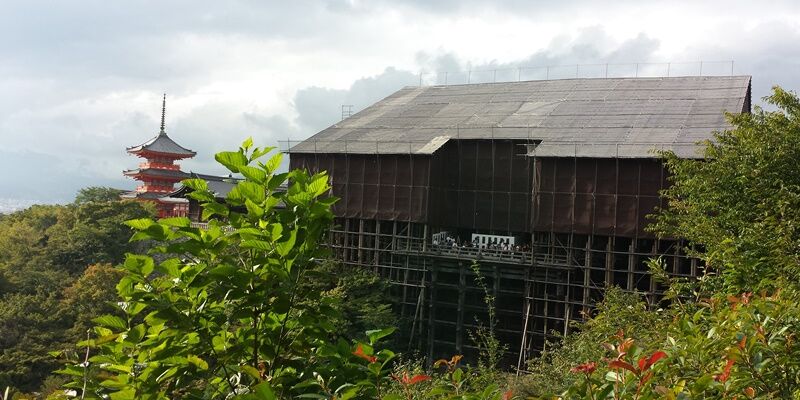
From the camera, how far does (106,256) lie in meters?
28.5

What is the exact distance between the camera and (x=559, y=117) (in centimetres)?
2586

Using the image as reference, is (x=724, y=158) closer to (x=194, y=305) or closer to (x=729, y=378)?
(x=729, y=378)

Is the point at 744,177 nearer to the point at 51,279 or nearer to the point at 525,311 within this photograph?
the point at 525,311

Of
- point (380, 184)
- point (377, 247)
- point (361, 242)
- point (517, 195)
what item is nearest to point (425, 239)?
point (377, 247)

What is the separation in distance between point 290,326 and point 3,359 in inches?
805

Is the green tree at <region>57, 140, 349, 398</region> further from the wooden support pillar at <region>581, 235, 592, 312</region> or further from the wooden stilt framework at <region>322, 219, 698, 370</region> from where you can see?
the wooden support pillar at <region>581, 235, 592, 312</region>

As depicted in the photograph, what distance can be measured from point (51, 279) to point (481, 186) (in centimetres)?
1731

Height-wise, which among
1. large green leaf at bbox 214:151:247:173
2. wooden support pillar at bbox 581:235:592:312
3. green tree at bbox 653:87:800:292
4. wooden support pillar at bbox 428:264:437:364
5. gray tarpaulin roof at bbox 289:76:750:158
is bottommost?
wooden support pillar at bbox 428:264:437:364

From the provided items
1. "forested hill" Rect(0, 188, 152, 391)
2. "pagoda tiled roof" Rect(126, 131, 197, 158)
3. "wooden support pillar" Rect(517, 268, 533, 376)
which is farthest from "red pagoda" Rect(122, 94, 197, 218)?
"wooden support pillar" Rect(517, 268, 533, 376)

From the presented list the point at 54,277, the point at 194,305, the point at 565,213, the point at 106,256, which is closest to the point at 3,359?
the point at 54,277

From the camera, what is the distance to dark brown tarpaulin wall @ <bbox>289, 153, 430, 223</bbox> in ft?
81.9

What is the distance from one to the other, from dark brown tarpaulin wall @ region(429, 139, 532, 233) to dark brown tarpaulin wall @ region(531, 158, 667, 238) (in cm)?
223

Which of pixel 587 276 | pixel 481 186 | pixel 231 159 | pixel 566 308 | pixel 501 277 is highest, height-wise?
pixel 481 186

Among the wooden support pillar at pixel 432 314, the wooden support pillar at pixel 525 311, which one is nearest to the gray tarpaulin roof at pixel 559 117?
the wooden support pillar at pixel 525 311
